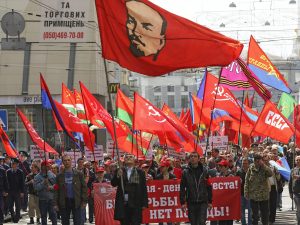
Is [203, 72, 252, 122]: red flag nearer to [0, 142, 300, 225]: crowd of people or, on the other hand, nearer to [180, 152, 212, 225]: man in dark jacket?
[0, 142, 300, 225]: crowd of people

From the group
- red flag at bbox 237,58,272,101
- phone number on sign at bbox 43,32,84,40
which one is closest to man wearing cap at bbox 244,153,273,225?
red flag at bbox 237,58,272,101

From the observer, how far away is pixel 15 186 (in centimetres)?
2122

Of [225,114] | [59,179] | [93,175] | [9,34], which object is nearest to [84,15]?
[9,34]

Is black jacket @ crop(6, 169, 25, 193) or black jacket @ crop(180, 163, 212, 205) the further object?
black jacket @ crop(6, 169, 25, 193)

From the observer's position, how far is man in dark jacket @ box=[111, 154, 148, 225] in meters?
13.5

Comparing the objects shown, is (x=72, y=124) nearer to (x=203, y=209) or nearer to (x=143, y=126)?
(x=143, y=126)

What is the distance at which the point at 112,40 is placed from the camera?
12.4 m

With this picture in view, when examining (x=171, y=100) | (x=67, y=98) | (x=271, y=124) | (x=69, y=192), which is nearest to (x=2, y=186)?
(x=69, y=192)

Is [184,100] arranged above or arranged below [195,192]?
above

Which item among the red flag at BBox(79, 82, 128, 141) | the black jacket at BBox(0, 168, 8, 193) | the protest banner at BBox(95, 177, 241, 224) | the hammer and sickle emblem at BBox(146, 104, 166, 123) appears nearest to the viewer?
the protest banner at BBox(95, 177, 241, 224)

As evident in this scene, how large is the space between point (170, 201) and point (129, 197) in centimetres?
294

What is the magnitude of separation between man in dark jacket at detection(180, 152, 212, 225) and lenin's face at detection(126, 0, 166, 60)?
2.31 m

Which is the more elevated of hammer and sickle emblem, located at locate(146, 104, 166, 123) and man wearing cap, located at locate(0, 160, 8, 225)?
hammer and sickle emblem, located at locate(146, 104, 166, 123)

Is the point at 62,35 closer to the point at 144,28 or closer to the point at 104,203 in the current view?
the point at 104,203
